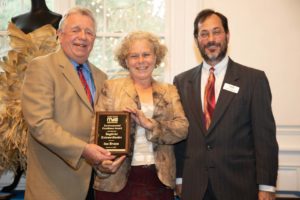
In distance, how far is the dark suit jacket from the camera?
2320 millimetres

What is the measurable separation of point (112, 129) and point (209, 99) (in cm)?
67

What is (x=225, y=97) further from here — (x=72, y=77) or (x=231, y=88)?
(x=72, y=77)

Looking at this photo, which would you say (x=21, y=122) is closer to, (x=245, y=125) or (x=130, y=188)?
(x=130, y=188)

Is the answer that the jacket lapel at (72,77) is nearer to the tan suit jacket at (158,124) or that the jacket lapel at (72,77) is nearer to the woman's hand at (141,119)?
the tan suit jacket at (158,124)

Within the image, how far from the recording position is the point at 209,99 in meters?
2.43

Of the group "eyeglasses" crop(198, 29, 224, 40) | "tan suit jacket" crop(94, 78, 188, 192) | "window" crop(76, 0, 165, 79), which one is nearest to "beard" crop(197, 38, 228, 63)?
"eyeglasses" crop(198, 29, 224, 40)

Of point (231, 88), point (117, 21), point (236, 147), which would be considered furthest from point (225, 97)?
point (117, 21)

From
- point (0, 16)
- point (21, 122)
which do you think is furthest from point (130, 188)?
point (0, 16)

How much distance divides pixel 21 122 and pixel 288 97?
8.12 feet

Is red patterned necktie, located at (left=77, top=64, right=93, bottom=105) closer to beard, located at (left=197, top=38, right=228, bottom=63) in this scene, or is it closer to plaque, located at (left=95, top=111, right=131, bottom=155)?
plaque, located at (left=95, top=111, right=131, bottom=155)

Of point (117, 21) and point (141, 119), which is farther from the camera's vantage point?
point (117, 21)

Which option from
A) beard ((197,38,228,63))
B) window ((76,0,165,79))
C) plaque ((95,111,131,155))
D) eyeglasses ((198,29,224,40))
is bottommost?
plaque ((95,111,131,155))

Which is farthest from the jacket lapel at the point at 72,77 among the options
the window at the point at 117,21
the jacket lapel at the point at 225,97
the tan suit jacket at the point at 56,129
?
the window at the point at 117,21

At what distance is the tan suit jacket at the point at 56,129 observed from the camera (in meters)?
2.12
